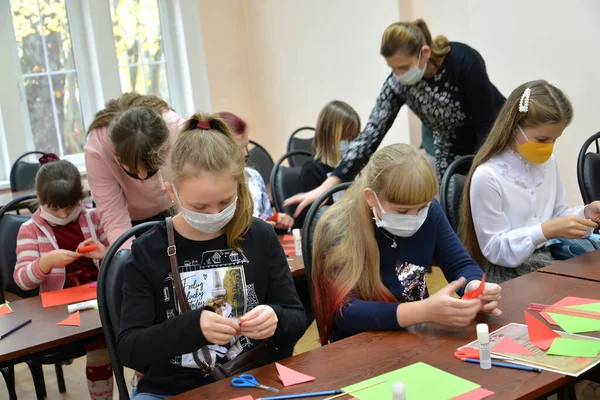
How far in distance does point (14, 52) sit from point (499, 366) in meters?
5.11

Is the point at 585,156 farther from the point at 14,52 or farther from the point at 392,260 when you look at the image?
the point at 14,52

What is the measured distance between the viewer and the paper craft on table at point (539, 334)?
1.44 meters

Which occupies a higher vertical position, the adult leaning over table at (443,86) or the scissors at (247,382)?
the adult leaning over table at (443,86)

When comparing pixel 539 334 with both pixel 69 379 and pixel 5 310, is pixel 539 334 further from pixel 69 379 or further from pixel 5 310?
pixel 69 379

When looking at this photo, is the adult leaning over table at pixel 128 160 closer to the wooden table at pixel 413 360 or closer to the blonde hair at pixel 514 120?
the wooden table at pixel 413 360

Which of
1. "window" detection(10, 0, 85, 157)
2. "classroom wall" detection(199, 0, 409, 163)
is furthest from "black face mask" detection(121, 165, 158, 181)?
"window" detection(10, 0, 85, 157)

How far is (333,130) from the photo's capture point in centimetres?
381

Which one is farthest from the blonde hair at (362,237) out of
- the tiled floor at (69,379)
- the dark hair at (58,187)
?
the tiled floor at (69,379)

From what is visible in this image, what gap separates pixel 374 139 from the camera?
127 inches

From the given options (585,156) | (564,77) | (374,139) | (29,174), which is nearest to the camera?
(585,156)

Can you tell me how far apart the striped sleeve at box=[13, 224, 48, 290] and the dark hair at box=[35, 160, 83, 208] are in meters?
0.16

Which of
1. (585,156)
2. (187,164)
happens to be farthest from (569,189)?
(187,164)

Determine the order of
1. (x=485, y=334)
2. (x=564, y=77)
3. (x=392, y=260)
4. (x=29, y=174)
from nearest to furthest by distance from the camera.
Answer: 1. (x=485, y=334)
2. (x=392, y=260)
3. (x=564, y=77)
4. (x=29, y=174)

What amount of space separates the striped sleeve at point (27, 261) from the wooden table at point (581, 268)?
1888mm
